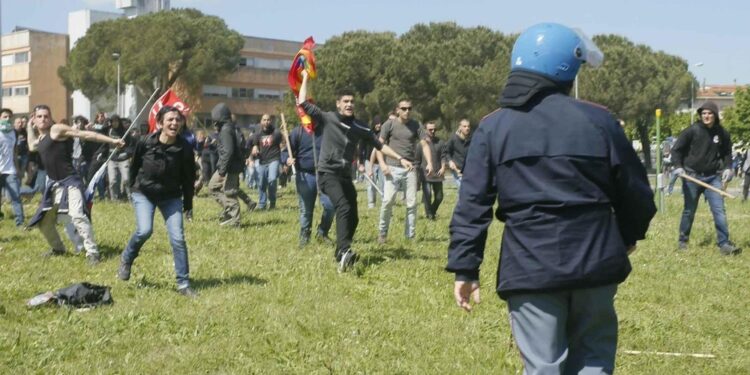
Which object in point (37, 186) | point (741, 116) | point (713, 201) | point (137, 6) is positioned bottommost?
point (37, 186)

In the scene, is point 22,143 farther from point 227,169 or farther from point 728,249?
point 728,249

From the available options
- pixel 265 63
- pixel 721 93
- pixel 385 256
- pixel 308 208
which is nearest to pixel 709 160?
pixel 385 256

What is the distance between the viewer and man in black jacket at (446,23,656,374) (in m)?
3.81

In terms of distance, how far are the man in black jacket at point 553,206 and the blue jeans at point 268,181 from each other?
14859 mm

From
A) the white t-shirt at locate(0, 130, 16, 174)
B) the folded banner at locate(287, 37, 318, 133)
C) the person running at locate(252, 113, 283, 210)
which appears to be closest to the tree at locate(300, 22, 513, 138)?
the person running at locate(252, 113, 283, 210)

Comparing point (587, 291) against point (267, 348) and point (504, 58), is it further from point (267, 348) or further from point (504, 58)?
point (504, 58)

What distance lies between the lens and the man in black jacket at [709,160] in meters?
12.2

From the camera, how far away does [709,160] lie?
478 inches

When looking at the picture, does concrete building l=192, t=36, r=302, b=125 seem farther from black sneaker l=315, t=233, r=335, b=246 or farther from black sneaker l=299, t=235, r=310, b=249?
black sneaker l=299, t=235, r=310, b=249

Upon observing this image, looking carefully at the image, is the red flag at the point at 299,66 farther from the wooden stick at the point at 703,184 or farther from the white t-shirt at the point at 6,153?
the white t-shirt at the point at 6,153

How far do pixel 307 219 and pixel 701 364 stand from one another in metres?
6.61

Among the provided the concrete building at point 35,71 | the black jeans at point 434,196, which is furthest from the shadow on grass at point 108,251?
the concrete building at point 35,71

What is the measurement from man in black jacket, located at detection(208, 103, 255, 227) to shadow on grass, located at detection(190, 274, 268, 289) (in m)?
5.47

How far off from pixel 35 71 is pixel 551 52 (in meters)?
97.3
